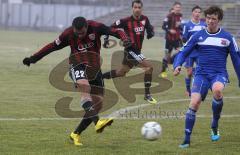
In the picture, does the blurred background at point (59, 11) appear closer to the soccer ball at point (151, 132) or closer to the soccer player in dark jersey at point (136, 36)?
the soccer player in dark jersey at point (136, 36)

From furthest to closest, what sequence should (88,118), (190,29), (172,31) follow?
(172,31)
(190,29)
(88,118)

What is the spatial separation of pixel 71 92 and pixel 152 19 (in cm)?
3839

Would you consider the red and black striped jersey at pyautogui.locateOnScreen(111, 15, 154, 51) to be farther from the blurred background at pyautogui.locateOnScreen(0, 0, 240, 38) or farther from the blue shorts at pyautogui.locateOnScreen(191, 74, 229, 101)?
the blurred background at pyautogui.locateOnScreen(0, 0, 240, 38)

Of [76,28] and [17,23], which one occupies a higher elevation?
[76,28]

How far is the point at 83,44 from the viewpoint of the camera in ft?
32.2

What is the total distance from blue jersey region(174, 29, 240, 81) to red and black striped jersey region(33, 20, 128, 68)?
109 centimetres

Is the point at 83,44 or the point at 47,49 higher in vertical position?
the point at 83,44

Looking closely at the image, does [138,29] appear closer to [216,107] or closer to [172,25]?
[216,107]

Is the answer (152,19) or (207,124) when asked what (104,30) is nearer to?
(207,124)

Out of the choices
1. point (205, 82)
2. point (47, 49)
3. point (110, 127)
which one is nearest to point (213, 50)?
point (205, 82)

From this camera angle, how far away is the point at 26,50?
3109 cm

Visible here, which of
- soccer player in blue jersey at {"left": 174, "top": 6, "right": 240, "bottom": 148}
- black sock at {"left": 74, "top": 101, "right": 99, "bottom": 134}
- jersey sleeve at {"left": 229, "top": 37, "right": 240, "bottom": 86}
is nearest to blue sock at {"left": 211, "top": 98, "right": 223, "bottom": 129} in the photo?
soccer player in blue jersey at {"left": 174, "top": 6, "right": 240, "bottom": 148}

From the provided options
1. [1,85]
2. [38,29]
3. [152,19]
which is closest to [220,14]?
[1,85]

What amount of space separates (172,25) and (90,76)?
11.5 m
